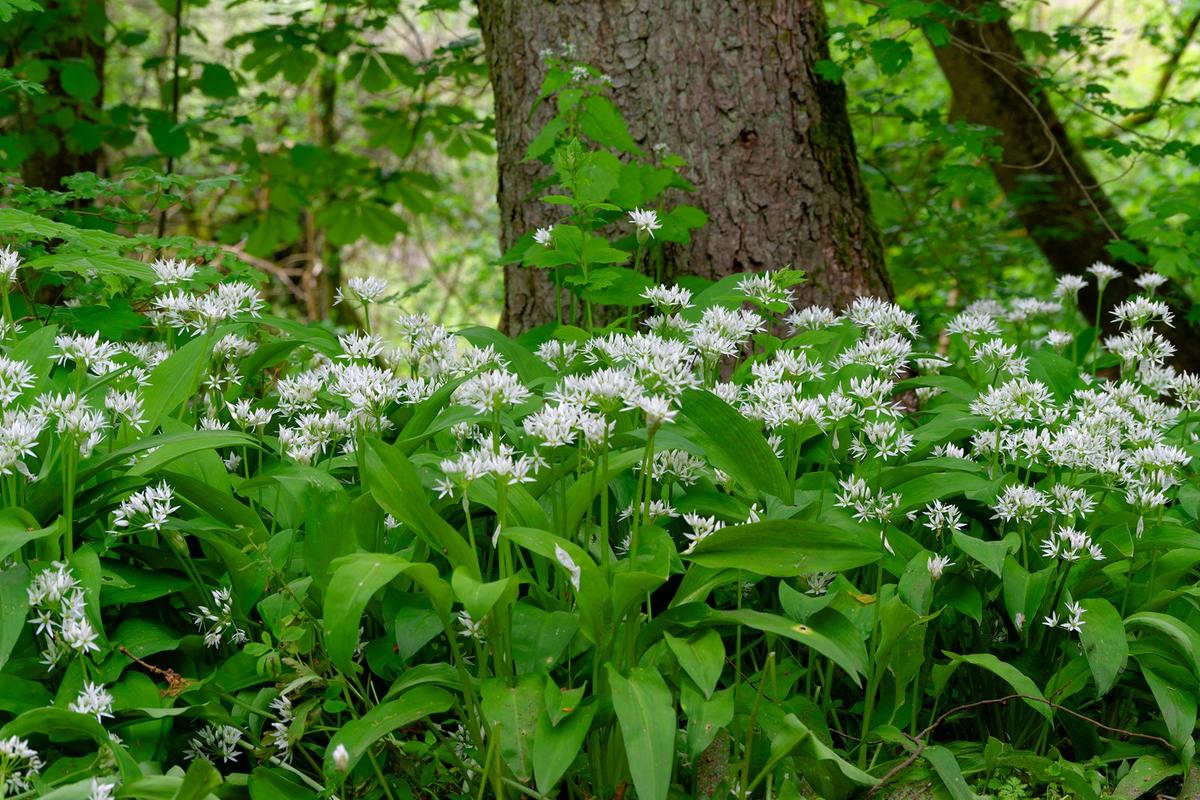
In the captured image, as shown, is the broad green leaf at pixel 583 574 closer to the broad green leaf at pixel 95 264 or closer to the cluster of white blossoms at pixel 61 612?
the cluster of white blossoms at pixel 61 612

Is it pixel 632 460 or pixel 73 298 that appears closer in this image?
pixel 632 460

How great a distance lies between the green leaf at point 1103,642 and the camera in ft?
6.33

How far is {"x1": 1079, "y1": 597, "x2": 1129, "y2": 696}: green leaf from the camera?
1.93 meters

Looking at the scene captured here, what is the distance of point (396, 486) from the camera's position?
1.87 metres

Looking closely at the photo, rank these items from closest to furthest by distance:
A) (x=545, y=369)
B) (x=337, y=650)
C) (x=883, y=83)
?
(x=337, y=650)
(x=545, y=369)
(x=883, y=83)

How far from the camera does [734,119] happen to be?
148 inches

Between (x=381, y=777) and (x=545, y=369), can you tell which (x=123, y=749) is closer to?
(x=381, y=777)

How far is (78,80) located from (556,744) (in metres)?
4.70

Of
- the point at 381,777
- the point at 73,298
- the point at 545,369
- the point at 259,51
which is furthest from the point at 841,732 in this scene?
the point at 259,51

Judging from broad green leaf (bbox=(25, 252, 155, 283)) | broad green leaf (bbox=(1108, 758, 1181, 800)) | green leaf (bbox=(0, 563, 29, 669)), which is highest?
broad green leaf (bbox=(25, 252, 155, 283))

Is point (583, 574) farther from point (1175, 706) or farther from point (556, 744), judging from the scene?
point (1175, 706)

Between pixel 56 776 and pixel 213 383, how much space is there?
101 cm

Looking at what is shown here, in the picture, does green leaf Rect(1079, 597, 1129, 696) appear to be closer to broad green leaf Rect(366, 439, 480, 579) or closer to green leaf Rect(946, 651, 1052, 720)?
green leaf Rect(946, 651, 1052, 720)

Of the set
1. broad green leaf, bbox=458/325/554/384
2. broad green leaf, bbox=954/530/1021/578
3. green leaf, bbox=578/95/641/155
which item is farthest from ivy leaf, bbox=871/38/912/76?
broad green leaf, bbox=954/530/1021/578
